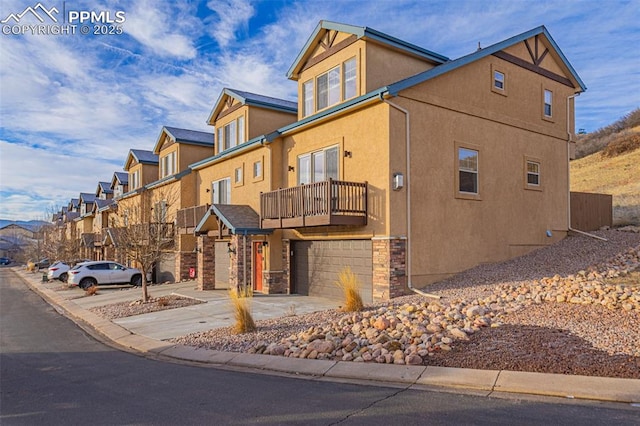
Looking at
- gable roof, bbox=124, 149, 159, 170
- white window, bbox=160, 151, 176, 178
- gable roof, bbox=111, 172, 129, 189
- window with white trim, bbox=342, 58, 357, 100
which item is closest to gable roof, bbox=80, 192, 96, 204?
gable roof, bbox=111, 172, 129, 189

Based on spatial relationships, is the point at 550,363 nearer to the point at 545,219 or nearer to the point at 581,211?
the point at 545,219

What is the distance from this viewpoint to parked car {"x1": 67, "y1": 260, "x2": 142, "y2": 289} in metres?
26.9

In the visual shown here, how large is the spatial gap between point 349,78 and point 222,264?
1154 cm

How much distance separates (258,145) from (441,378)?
14.1 meters

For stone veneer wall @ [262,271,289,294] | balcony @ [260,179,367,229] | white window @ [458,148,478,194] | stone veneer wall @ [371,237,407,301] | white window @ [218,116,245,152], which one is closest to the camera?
stone veneer wall @ [371,237,407,301]

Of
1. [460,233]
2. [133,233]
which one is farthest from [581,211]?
[133,233]

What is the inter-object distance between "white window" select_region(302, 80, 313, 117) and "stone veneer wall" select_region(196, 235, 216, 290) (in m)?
7.90

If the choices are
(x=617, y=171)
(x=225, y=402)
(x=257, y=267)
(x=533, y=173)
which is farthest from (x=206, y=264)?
(x=617, y=171)

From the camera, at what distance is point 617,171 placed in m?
35.4

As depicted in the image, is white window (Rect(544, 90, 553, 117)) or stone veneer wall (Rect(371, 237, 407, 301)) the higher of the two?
white window (Rect(544, 90, 553, 117))

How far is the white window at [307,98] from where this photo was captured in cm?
1825

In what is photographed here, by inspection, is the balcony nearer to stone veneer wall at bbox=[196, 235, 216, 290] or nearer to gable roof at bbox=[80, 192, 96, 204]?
stone veneer wall at bbox=[196, 235, 216, 290]

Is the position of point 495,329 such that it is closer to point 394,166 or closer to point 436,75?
point 394,166

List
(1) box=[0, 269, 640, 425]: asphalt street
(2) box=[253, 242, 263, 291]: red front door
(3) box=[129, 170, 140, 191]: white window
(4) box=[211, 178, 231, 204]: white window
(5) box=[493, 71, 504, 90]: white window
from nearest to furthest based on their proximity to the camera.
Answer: (1) box=[0, 269, 640, 425]: asphalt street < (5) box=[493, 71, 504, 90]: white window < (2) box=[253, 242, 263, 291]: red front door < (4) box=[211, 178, 231, 204]: white window < (3) box=[129, 170, 140, 191]: white window
